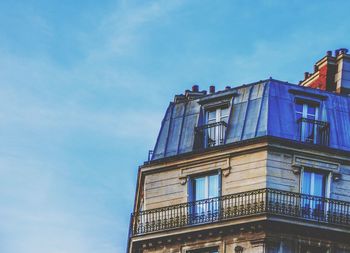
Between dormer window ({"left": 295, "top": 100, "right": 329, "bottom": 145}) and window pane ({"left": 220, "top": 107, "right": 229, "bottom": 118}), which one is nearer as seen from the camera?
dormer window ({"left": 295, "top": 100, "right": 329, "bottom": 145})

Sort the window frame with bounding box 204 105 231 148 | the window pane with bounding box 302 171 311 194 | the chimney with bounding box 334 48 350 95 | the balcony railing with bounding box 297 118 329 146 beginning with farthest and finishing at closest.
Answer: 1. the chimney with bounding box 334 48 350 95
2. the window frame with bounding box 204 105 231 148
3. the balcony railing with bounding box 297 118 329 146
4. the window pane with bounding box 302 171 311 194

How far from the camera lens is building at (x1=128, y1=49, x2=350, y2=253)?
40.1 meters

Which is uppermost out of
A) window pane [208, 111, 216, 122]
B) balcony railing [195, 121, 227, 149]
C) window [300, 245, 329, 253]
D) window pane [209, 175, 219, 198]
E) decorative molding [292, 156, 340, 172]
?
window pane [208, 111, 216, 122]

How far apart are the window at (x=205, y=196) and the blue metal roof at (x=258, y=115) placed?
1424mm

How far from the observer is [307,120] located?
42625 mm

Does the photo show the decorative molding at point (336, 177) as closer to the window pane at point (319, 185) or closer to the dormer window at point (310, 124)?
the window pane at point (319, 185)

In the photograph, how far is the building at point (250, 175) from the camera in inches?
1577

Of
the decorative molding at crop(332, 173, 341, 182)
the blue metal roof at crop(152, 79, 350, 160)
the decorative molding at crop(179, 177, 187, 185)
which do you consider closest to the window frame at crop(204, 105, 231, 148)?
the blue metal roof at crop(152, 79, 350, 160)

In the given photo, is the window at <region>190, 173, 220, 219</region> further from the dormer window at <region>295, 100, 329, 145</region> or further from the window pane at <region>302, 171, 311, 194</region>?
the dormer window at <region>295, 100, 329, 145</region>

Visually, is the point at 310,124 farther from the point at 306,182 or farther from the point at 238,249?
the point at 238,249

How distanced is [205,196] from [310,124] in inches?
186

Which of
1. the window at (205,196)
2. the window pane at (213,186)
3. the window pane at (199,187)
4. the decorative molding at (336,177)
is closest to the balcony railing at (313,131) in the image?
the decorative molding at (336,177)

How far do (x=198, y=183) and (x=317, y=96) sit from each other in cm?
558

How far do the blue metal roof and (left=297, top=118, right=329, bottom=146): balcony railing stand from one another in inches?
7.9
